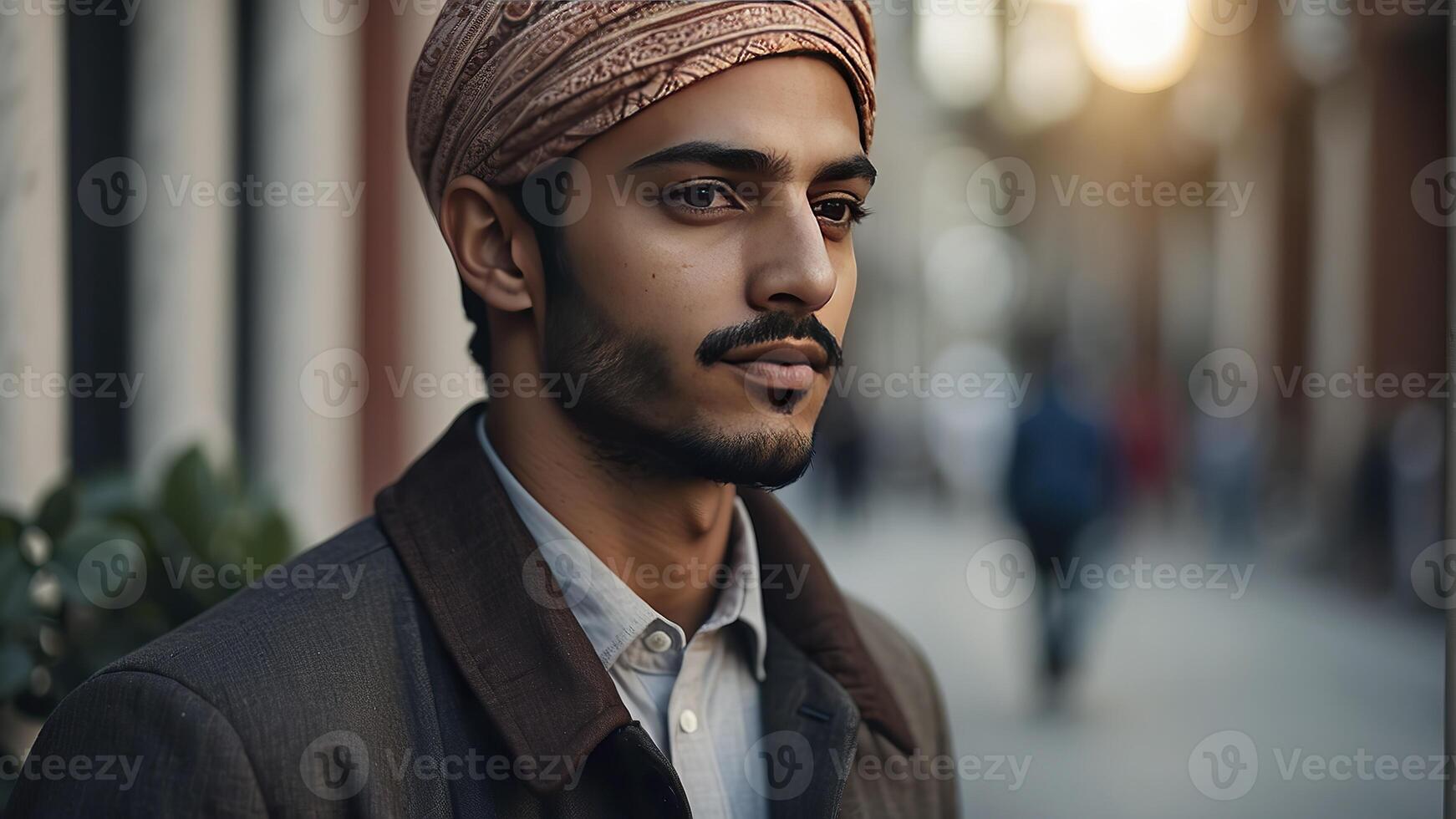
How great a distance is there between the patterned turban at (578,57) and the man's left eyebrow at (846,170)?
0.15 metres

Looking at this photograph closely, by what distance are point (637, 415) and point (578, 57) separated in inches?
22.3

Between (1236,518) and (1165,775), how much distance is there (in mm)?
9967

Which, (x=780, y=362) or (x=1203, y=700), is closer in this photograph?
(x=780, y=362)

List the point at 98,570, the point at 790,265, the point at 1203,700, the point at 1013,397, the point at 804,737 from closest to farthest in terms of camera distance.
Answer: the point at 790,265 → the point at 804,737 → the point at 98,570 → the point at 1203,700 → the point at 1013,397

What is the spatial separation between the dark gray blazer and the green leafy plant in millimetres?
857

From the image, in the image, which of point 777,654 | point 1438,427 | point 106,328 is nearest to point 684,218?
point 777,654

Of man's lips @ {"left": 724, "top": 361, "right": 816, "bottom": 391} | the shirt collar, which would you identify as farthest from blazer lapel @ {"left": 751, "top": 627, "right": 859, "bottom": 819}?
man's lips @ {"left": 724, "top": 361, "right": 816, "bottom": 391}

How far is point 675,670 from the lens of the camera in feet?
6.61

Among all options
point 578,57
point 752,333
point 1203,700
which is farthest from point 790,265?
point 1203,700

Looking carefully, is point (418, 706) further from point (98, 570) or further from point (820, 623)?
point (98, 570)

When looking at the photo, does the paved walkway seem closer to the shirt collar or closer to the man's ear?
the shirt collar

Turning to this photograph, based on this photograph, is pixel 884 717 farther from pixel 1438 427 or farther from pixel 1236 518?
pixel 1236 518

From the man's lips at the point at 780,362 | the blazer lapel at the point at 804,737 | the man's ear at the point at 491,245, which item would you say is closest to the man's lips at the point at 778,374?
the man's lips at the point at 780,362

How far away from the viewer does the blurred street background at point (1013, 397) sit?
3.99 m
